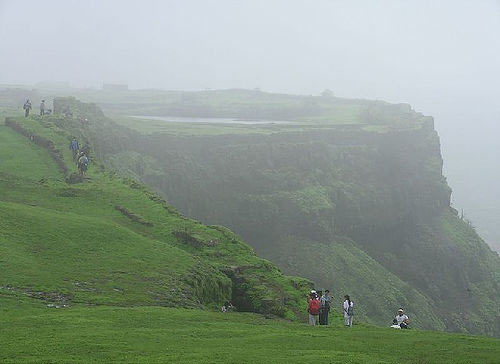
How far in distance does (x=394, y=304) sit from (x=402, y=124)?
64.2 m

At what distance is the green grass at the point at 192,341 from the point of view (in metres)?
19.7

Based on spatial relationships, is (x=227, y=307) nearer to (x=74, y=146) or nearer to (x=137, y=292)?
(x=137, y=292)

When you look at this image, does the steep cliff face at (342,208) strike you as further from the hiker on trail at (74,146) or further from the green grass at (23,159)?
the hiker on trail at (74,146)

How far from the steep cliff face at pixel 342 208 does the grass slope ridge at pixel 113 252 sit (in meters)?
39.7

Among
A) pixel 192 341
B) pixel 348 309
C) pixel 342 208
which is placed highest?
pixel 192 341

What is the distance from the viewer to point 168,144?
11231cm

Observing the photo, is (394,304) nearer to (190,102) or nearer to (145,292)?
(145,292)

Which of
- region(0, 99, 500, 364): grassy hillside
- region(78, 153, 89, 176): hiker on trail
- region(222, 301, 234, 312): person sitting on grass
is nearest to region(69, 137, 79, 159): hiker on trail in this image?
region(0, 99, 500, 364): grassy hillside

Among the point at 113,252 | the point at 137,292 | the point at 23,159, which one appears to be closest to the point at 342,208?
the point at 23,159

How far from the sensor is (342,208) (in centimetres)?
11931

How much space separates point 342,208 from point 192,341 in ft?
326

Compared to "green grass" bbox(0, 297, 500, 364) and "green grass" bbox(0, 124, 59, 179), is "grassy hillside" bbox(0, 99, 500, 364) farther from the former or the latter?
"green grass" bbox(0, 124, 59, 179)

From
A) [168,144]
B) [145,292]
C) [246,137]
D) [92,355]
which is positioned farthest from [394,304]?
[92,355]

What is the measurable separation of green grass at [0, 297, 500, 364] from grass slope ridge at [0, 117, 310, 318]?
142 inches
